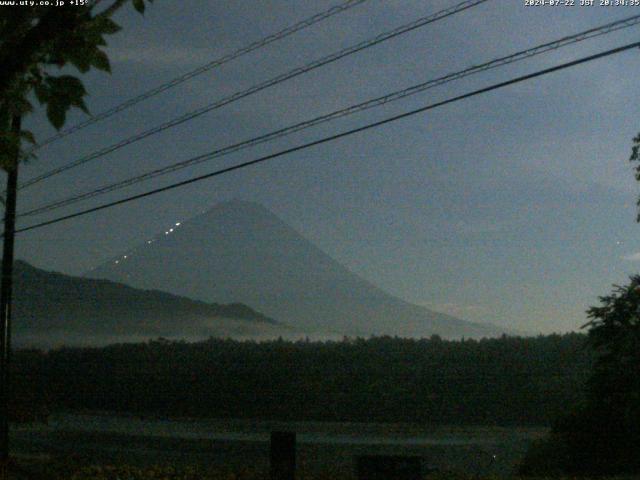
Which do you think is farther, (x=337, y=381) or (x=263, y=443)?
(x=337, y=381)

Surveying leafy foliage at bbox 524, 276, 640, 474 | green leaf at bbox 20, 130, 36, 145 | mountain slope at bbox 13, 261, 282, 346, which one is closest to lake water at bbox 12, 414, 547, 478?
leafy foliage at bbox 524, 276, 640, 474

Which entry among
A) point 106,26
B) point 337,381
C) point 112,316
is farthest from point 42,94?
point 112,316

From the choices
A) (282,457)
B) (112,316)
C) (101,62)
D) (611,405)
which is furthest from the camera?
(112,316)

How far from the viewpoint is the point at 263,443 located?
25.0 meters

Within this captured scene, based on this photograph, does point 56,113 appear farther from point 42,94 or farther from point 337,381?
point 337,381

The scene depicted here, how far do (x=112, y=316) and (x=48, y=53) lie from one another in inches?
6102

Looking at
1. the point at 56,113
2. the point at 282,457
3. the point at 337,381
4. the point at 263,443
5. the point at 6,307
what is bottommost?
the point at 263,443

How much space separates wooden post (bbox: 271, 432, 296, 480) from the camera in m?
11.7

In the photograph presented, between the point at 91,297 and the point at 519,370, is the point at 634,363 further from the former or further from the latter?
the point at 91,297

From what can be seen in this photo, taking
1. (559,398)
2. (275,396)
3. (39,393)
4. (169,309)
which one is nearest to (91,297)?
(169,309)

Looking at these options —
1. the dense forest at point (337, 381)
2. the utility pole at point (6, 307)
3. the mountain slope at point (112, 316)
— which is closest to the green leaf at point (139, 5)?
the utility pole at point (6, 307)

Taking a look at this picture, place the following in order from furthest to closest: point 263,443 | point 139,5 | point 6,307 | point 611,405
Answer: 1. point 263,443
2. point 6,307
3. point 611,405
4. point 139,5

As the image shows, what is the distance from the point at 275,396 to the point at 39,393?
56.3 ft

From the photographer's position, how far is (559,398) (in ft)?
112
